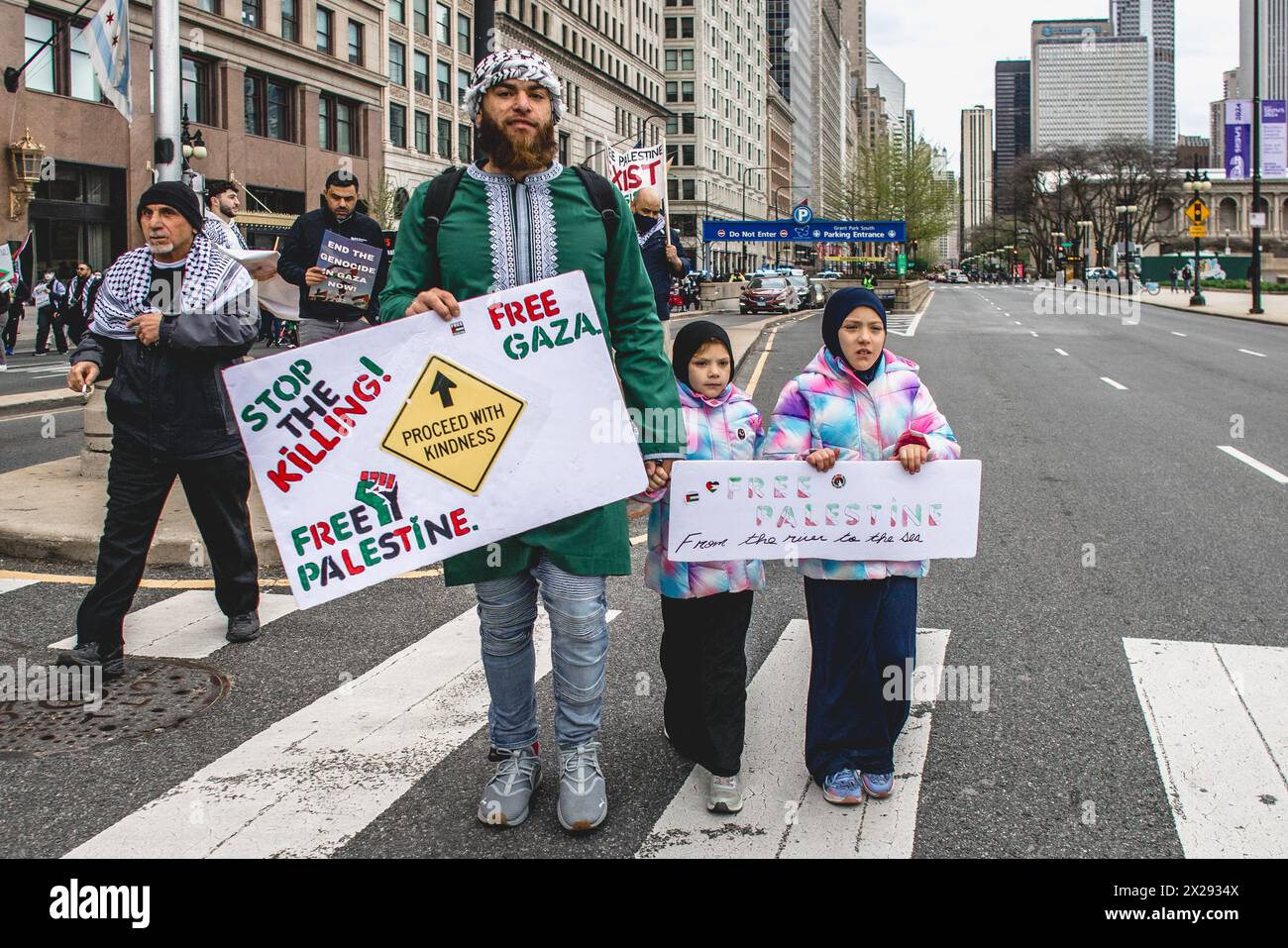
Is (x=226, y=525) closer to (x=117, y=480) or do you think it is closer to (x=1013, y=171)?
(x=117, y=480)

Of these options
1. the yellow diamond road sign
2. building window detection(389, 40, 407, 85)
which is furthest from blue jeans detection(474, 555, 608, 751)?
building window detection(389, 40, 407, 85)

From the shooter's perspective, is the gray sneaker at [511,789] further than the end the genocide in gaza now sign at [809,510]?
No

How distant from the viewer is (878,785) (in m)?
3.95

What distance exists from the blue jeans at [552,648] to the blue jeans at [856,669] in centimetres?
75

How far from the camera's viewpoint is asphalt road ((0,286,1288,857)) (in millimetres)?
3744

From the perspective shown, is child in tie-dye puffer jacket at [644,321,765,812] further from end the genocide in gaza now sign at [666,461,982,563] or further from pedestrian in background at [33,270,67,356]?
pedestrian in background at [33,270,67,356]

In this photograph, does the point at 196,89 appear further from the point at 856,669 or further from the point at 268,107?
the point at 856,669

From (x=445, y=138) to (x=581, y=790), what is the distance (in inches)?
2466

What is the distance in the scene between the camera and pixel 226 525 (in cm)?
566

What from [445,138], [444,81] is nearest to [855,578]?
[445,138]

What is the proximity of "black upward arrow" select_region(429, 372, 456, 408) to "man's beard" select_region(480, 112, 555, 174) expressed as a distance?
25.4 inches

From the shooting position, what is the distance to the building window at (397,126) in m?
56.8

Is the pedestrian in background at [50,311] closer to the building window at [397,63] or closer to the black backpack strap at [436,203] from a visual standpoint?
the black backpack strap at [436,203]

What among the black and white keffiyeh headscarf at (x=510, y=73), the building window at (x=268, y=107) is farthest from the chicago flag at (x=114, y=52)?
the building window at (x=268, y=107)
